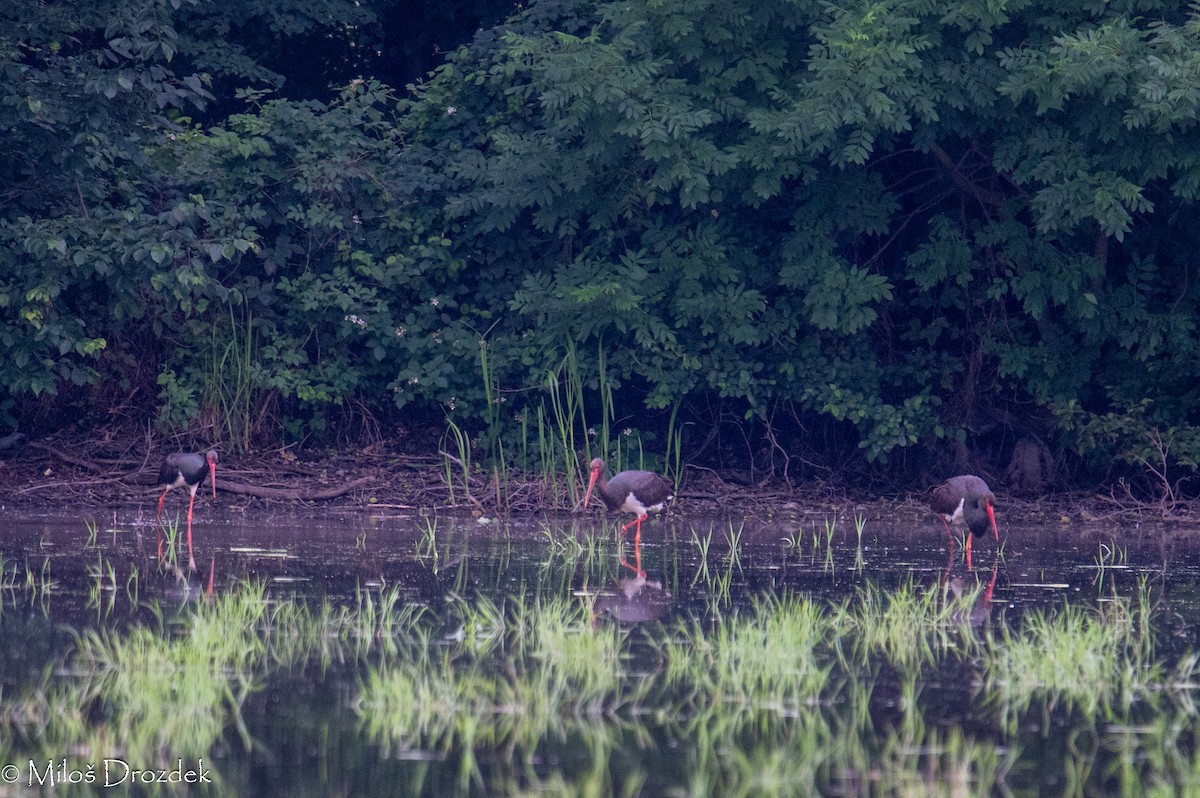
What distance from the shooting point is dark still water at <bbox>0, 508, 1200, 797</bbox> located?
4863 millimetres

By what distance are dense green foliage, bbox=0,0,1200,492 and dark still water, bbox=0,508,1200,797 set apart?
154 inches

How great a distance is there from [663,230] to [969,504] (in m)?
4.27

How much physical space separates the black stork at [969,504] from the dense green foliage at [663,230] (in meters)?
2.48

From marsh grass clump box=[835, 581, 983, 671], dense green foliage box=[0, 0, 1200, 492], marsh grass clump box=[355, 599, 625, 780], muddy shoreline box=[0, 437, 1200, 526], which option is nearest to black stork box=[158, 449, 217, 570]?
muddy shoreline box=[0, 437, 1200, 526]

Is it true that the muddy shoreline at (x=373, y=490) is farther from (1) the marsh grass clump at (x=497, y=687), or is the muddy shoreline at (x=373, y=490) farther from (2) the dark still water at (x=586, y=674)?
(1) the marsh grass clump at (x=497, y=687)

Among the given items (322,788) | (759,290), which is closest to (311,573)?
(322,788)

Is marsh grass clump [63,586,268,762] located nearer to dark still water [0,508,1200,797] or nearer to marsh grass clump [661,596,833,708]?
dark still water [0,508,1200,797]

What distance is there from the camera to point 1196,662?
264 inches

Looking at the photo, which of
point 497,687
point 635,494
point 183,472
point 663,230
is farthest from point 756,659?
point 663,230

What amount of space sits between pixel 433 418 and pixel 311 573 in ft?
23.0

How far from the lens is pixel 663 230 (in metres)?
14.5

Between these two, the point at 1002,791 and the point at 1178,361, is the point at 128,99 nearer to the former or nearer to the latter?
the point at 1178,361

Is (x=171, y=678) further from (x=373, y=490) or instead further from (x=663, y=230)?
(x=663, y=230)

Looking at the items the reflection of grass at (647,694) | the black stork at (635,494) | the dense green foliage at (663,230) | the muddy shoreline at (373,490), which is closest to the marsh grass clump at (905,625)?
the reflection of grass at (647,694)
